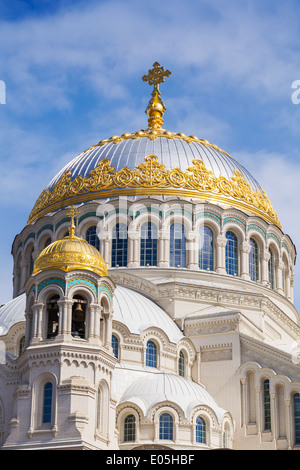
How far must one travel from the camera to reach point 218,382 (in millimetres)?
33281

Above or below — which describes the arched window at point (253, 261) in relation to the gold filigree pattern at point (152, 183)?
below

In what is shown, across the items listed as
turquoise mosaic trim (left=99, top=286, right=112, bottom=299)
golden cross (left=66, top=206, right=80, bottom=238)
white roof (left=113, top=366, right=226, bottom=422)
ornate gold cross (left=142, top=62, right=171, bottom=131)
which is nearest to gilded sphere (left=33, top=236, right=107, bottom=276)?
turquoise mosaic trim (left=99, top=286, right=112, bottom=299)

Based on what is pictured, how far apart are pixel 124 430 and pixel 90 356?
300cm

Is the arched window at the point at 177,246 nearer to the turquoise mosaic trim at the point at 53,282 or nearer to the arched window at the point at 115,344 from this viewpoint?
the arched window at the point at 115,344

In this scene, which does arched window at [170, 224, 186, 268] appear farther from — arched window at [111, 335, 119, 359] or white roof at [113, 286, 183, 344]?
arched window at [111, 335, 119, 359]

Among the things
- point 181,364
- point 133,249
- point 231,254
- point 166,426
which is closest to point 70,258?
point 166,426

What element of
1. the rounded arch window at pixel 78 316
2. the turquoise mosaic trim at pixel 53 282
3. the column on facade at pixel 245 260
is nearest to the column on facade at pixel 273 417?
the rounded arch window at pixel 78 316

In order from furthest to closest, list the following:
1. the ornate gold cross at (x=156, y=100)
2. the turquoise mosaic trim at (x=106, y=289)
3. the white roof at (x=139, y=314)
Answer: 1. the ornate gold cross at (x=156, y=100)
2. the white roof at (x=139, y=314)
3. the turquoise mosaic trim at (x=106, y=289)

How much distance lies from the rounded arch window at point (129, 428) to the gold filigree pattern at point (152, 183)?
11696 mm

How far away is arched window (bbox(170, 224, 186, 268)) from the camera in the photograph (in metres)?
38.2

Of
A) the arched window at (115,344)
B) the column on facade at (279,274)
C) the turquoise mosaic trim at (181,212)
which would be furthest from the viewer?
the column on facade at (279,274)

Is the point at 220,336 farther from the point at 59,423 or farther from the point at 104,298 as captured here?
the point at 59,423

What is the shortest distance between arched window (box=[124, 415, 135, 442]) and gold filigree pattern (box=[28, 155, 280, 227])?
460 inches

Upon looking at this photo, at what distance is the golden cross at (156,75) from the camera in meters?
44.6
